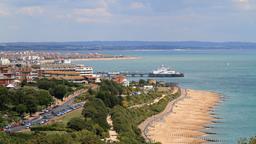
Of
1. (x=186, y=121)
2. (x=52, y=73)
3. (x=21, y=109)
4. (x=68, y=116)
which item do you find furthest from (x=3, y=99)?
(x=52, y=73)

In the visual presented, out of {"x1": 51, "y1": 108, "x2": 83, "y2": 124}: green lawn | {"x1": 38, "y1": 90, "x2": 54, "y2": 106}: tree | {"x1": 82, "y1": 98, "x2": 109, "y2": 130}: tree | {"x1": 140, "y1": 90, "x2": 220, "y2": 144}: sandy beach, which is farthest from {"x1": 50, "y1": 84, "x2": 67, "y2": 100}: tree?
{"x1": 82, "y1": 98, "x2": 109, "y2": 130}: tree

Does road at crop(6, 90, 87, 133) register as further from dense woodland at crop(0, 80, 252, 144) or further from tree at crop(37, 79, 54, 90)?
tree at crop(37, 79, 54, 90)

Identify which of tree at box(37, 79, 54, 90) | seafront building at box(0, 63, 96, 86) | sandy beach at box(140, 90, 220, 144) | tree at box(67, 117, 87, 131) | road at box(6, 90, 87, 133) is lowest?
sandy beach at box(140, 90, 220, 144)

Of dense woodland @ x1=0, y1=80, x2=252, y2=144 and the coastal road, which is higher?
dense woodland @ x1=0, y1=80, x2=252, y2=144

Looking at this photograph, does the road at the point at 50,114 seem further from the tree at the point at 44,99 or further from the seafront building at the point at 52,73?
the seafront building at the point at 52,73

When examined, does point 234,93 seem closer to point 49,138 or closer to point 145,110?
point 145,110

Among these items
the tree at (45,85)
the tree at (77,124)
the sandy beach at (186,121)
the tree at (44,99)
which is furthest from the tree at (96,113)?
the tree at (45,85)

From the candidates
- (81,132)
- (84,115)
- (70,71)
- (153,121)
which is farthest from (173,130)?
(70,71)

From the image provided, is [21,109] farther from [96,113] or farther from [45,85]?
[45,85]
